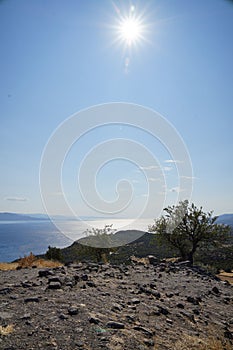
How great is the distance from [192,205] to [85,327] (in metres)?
25.2

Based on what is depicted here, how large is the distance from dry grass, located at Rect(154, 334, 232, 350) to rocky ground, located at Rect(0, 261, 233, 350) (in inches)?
2.1

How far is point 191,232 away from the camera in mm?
28406

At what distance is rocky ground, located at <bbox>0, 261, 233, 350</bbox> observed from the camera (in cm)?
527

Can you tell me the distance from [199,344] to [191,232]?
2323cm

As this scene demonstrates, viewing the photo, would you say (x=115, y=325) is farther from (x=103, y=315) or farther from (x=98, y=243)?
(x=98, y=243)

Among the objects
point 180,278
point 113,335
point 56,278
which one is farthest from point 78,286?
point 180,278

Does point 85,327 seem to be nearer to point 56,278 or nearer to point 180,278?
point 56,278

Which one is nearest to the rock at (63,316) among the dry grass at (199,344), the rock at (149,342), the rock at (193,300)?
the rock at (149,342)

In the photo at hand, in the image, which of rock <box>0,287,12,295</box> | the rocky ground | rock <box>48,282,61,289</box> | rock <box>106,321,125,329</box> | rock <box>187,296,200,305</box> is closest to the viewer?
the rocky ground

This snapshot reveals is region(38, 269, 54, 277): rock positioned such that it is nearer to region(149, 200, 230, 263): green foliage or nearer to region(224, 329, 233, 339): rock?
region(224, 329, 233, 339): rock

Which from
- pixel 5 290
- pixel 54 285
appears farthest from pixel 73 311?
pixel 5 290

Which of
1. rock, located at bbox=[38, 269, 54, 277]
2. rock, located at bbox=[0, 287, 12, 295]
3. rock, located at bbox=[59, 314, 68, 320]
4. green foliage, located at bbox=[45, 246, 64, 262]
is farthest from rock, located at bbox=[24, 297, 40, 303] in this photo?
green foliage, located at bbox=[45, 246, 64, 262]

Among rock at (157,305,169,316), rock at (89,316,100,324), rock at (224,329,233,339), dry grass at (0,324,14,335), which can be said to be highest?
dry grass at (0,324,14,335)

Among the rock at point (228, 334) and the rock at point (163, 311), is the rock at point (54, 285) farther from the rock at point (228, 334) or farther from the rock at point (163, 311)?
the rock at point (228, 334)
